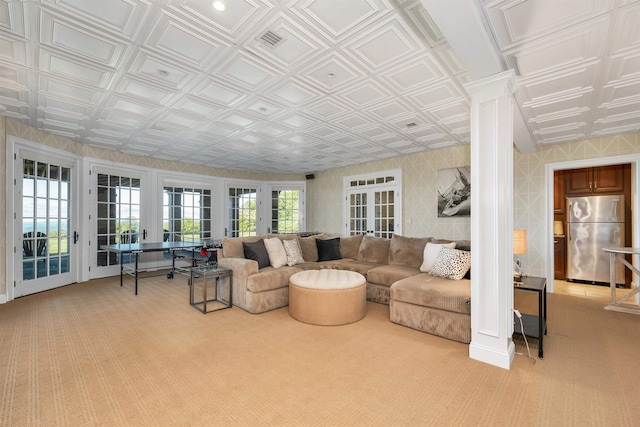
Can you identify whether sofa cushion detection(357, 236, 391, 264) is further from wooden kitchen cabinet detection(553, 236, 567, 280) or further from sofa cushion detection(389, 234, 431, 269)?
wooden kitchen cabinet detection(553, 236, 567, 280)

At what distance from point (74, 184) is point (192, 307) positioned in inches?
144

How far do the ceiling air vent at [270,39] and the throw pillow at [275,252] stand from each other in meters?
2.72

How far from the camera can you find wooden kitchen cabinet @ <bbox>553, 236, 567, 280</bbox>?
5723 mm

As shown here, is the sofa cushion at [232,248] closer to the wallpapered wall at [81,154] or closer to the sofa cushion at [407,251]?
the sofa cushion at [407,251]

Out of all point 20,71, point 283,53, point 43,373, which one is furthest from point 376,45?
point 43,373

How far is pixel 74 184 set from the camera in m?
5.37

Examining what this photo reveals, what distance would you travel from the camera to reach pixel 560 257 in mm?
5785

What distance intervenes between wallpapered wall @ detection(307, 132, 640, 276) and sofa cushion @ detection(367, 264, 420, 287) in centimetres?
203

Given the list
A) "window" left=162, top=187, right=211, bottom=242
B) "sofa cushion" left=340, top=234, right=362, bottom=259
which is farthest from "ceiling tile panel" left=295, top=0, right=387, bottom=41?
"window" left=162, top=187, right=211, bottom=242

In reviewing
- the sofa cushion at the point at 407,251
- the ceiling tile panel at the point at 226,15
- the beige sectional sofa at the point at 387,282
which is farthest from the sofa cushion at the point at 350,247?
the ceiling tile panel at the point at 226,15

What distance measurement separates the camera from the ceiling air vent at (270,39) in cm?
225

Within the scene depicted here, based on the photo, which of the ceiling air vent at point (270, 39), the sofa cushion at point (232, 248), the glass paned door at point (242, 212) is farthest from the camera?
the glass paned door at point (242, 212)

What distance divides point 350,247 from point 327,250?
0.47 metres

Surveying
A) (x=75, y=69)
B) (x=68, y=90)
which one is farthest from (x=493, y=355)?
(x=68, y=90)
